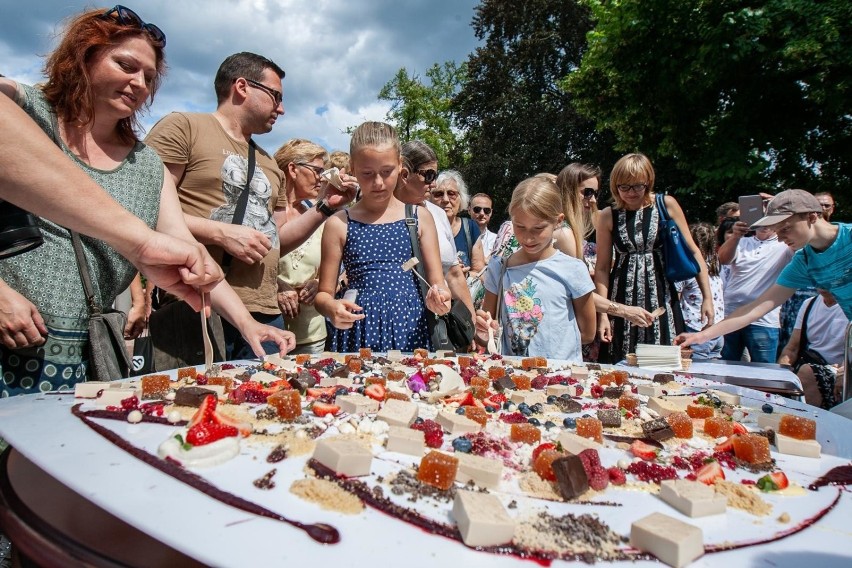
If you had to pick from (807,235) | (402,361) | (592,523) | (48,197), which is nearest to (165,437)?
(48,197)

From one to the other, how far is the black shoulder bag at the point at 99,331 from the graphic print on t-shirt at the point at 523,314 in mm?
2433

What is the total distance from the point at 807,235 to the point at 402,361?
10.1 ft

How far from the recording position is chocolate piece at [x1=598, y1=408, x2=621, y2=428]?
200 centimetres

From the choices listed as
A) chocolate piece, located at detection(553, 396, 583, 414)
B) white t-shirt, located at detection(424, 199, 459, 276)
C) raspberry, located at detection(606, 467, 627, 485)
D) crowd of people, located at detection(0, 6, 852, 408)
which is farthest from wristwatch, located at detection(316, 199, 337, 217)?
raspberry, located at detection(606, 467, 627, 485)

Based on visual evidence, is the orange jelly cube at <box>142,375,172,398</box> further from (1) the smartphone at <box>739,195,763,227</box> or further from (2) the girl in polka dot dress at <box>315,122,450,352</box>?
(1) the smartphone at <box>739,195,763,227</box>

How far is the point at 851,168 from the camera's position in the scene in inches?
521

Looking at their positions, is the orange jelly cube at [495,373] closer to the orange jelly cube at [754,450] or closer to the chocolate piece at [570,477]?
the orange jelly cube at [754,450]

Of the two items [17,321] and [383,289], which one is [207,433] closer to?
[17,321]

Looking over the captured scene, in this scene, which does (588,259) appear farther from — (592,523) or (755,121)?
(755,121)

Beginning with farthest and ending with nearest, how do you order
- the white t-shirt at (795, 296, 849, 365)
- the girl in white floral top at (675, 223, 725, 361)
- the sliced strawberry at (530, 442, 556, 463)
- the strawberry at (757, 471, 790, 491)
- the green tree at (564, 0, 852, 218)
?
the green tree at (564, 0, 852, 218) < the white t-shirt at (795, 296, 849, 365) < the girl in white floral top at (675, 223, 725, 361) < the sliced strawberry at (530, 442, 556, 463) < the strawberry at (757, 471, 790, 491)

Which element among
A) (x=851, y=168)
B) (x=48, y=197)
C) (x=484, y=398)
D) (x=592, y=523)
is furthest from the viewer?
(x=851, y=168)

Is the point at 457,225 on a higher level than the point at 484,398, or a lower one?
higher

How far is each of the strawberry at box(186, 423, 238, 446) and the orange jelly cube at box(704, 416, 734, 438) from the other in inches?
62.8

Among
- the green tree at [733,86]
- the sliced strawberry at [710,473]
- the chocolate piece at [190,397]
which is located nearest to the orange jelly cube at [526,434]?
the sliced strawberry at [710,473]
